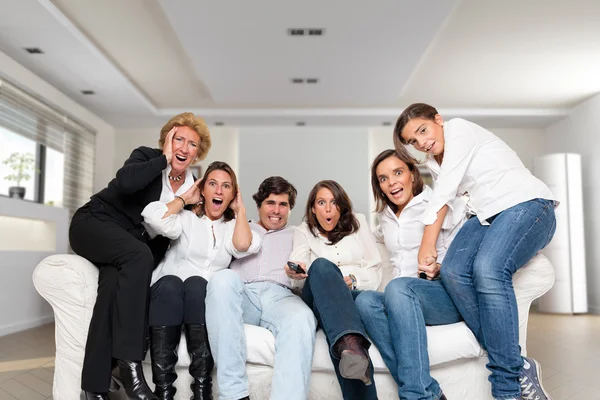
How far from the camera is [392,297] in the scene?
1.91m

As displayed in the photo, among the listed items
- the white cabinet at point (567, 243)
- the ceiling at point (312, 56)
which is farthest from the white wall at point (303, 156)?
the white cabinet at point (567, 243)

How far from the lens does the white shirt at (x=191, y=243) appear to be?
220cm

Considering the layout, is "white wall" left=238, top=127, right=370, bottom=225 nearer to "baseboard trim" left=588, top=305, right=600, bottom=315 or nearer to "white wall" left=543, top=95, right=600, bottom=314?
"white wall" left=543, top=95, right=600, bottom=314

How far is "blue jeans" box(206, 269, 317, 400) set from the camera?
1785 mm

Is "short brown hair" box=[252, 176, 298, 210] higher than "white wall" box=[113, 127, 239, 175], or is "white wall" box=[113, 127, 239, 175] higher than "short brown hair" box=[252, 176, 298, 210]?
"white wall" box=[113, 127, 239, 175]

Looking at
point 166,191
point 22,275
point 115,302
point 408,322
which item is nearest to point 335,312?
point 408,322

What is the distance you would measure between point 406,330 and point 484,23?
342cm

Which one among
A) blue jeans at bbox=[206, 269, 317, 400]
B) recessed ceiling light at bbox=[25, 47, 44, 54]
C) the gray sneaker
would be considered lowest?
the gray sneaker

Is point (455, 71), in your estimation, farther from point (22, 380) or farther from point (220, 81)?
point (22, 380)

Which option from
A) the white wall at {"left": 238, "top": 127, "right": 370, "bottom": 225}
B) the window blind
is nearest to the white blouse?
the window blind

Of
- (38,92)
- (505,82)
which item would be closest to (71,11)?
(38,92)

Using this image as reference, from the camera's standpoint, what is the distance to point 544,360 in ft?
10.7

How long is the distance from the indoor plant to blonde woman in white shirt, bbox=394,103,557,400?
413cm

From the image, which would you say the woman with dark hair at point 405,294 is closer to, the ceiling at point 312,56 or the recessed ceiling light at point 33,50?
the ceiling at point 312,56
